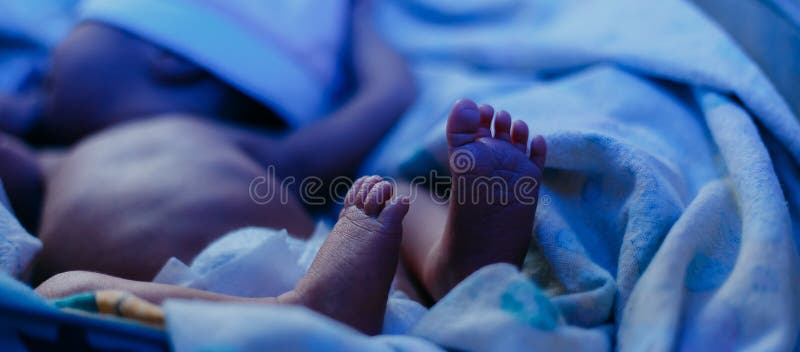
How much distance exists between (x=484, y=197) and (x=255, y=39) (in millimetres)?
585

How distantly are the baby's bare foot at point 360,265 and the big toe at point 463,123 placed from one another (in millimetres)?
72

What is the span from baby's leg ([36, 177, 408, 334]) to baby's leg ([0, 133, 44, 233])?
28 cm

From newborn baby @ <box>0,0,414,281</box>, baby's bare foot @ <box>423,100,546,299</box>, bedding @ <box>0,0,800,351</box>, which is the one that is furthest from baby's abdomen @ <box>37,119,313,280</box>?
baby's bare foot @ <box>423,100,546,299</box>

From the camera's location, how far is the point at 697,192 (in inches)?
24.2

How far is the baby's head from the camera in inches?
37.2

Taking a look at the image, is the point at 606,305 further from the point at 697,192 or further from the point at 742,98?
the point at 742,98

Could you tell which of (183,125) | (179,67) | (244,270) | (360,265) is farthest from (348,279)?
(179,67)

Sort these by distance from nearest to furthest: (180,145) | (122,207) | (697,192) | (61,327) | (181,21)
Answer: (61,327) < (697,192) < (122,207) < (180,145) < (181,21)

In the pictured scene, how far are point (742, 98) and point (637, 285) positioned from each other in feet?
0.88

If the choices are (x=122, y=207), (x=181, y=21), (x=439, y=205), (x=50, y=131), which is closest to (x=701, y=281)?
(x=439, y=205)

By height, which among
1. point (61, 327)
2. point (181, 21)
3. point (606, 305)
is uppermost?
point (181, 21)

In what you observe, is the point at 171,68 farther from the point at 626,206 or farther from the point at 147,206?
the point at 626,206

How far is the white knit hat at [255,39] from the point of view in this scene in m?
0.97

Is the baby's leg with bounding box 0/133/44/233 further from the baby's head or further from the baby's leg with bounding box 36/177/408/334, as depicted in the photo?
the baby's leg with bounding box 36/177/408/334
